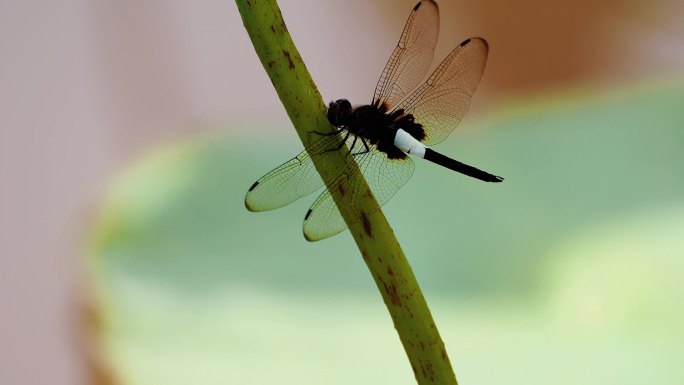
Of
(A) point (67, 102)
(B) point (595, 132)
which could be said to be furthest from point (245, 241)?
(B) point (595, 132)

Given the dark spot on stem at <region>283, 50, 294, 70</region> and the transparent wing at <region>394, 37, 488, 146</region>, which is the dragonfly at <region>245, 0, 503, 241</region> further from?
the dark spot on stem at <region>283, 50, 294, 70</region>

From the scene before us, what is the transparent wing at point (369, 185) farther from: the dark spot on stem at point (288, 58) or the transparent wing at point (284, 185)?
the dark spot on stem at point (288, 58)

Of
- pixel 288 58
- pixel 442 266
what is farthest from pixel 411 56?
pixel 442 266

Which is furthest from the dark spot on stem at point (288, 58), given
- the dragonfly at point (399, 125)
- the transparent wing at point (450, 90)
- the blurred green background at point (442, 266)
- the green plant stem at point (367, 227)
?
the blurred green background at point (442, 266)

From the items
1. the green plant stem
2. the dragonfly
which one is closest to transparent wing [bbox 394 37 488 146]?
the dragonfly

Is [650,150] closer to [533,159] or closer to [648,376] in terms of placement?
[533,159]
